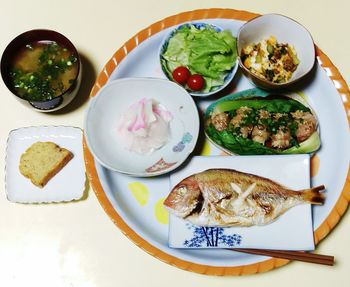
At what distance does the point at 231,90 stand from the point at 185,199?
1.77 feet

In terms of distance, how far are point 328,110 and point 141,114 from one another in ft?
2.53

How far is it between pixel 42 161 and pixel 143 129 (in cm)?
45

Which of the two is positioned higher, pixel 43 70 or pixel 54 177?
pixel 43 70

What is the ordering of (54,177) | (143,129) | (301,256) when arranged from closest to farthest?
(301,256)
(143,129)
(54,177)

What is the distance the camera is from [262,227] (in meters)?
2.03

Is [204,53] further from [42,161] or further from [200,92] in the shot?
[42,161]

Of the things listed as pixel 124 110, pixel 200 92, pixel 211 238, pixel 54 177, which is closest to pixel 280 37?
pixel 200 92

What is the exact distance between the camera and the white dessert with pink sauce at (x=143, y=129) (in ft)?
6.88

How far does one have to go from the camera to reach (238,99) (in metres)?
2.19

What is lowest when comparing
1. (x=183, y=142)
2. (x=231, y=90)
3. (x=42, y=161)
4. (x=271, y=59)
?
(x=42, y=161)

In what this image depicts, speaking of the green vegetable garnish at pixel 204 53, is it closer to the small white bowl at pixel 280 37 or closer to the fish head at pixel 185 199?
the small white bowl at pixel 280 37

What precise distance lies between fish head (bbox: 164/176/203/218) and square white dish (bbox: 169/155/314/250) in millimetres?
52

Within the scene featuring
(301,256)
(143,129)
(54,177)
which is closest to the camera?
(301,256)

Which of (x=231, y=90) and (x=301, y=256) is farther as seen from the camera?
(x=231, y=90)
